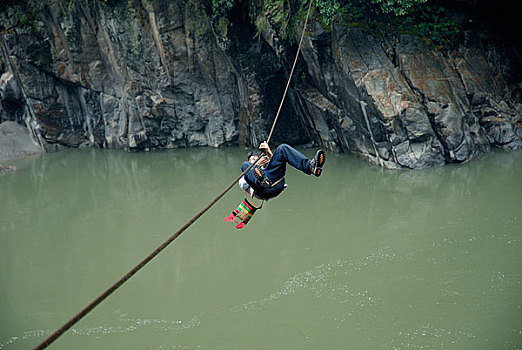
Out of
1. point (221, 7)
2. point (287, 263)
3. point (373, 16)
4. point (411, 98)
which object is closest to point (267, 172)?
point (287, 263)

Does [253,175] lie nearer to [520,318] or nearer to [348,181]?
[520,318]

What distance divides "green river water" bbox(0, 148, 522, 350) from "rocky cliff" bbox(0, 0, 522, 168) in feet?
2.62

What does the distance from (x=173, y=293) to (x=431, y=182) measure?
203 inches

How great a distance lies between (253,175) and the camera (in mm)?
5258

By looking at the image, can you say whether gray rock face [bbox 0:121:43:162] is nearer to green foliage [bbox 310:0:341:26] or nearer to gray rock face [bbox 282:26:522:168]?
gray rock face [bbox 282:26:522:168]

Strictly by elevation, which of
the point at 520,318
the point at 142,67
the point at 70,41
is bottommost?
the point at 520,318

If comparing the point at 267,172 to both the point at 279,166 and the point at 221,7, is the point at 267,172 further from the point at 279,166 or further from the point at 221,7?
the point at 221,7

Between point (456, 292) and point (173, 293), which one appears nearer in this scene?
point (456, 292)

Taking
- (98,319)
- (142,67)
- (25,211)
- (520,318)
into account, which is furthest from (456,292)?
(142,67)

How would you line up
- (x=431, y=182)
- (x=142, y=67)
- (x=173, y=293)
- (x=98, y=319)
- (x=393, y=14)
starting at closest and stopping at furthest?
(x=98, y=319), (x=173, y=293), (x=431, y=182), (x=393, y=14), (x=142, y=67)

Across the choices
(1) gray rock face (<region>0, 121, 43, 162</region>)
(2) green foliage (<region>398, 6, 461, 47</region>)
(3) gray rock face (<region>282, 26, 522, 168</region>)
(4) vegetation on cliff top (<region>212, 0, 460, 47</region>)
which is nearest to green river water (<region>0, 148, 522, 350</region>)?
(3) gray rock face (<region>282, 26, 522, 168</region>)

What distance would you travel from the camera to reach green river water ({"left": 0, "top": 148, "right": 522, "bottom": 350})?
579cm

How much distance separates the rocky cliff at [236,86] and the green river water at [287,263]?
80 cm

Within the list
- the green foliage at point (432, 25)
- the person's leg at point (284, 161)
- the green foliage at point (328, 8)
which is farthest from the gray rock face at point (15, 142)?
the person's leg at point (284, 161)
